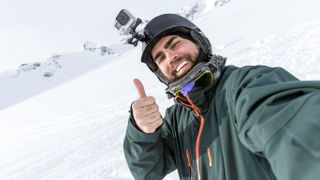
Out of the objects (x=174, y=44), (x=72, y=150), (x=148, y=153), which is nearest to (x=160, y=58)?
(x=174, y=44)

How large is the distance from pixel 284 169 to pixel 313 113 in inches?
8.4

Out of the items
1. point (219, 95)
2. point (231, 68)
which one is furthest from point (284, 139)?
point (231, 68)

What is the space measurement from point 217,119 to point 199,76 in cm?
30

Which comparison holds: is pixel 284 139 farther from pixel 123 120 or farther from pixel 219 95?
pixel 123 120

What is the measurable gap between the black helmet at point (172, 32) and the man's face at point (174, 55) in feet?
0.12

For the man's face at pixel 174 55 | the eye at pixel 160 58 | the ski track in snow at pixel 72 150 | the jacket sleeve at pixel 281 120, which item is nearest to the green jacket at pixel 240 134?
the jacket sleeve at pixel 281 120

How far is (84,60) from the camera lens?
85.6 m

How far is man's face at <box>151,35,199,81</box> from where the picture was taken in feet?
7.21

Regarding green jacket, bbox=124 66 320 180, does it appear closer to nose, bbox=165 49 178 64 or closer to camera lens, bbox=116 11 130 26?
nose, bbox=165 49 178 64

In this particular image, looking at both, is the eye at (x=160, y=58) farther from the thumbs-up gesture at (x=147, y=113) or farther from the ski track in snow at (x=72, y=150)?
the ski track in snow at (x=72, y=150)

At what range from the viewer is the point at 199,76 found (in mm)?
1991

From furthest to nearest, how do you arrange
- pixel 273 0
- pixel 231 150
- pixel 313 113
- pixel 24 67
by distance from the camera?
1. pixel 24 67
2. pixel 273 0
3. pixel 231 150
4. pixel 313 113

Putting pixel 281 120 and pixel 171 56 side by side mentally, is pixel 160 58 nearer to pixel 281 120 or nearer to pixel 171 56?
pixel 171 56

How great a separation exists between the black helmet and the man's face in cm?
4
